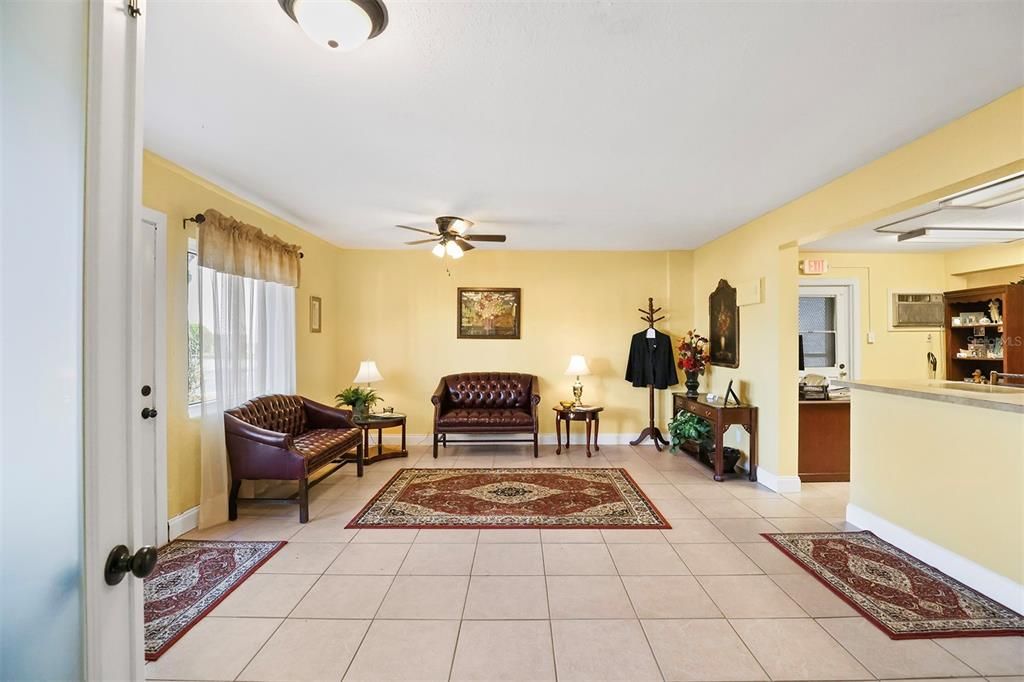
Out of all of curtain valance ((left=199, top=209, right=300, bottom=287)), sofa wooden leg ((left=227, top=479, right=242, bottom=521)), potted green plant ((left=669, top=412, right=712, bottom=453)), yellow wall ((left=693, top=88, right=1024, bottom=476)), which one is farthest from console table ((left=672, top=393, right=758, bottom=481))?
curtain valance ((left=199, top=209, right=300, bottom=287))

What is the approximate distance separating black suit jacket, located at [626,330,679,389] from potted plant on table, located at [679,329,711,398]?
0.22 meters

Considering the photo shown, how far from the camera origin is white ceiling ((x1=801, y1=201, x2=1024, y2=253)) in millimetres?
3490

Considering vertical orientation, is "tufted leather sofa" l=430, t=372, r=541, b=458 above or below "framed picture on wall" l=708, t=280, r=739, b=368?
below

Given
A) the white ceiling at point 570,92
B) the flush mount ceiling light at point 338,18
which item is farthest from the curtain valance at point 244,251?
the flush mount ceiling light at point 338,18

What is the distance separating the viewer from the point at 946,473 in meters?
2.50

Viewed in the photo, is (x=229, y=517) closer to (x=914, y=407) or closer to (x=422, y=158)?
(x=422, y=158)

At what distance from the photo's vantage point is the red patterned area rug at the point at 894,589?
202 cm

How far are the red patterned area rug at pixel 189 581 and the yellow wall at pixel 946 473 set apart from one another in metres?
4.09

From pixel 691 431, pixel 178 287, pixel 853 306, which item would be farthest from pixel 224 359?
pixel 853 306

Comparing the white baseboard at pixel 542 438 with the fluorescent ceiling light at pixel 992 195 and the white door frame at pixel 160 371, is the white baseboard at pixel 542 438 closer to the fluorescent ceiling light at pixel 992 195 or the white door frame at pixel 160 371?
the white door frame at pixel 160 371

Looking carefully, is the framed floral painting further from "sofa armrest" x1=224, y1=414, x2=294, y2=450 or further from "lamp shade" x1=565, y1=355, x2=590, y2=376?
"sofa armrest" x1=224, y1=414, x2=294, y2=450

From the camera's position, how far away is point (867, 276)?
5.09 meters

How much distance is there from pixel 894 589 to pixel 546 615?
6.34 feet

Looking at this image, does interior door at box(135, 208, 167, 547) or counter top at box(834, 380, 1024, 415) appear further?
interior door at box(135, 208, 167, 547)
